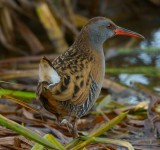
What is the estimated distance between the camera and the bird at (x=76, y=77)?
3357 mm

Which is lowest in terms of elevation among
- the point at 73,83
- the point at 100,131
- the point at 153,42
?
the point at 100,131

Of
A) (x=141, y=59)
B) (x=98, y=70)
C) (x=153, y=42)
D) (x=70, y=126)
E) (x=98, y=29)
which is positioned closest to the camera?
(x=98, y=70)

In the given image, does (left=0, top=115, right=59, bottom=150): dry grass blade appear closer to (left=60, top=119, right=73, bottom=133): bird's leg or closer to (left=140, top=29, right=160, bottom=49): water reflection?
(left=60, top=119, right=73, bottom=133): bird's leg

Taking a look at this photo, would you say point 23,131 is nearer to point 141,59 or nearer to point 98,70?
point 98,70

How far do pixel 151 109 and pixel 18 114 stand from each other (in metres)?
1.02

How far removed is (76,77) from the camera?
361cm

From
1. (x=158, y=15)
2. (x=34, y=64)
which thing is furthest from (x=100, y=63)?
(x=158, y=15)

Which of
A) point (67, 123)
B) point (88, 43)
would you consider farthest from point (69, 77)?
point (88, 43)

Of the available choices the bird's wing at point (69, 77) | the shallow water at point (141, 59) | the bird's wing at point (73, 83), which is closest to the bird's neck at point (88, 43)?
the bird's wing at point (69, 77)

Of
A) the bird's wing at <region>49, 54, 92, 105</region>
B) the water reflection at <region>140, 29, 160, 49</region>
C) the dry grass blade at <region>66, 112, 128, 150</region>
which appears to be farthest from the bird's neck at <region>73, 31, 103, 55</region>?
the water reflection at <region>140, 29, 160, 49</region>

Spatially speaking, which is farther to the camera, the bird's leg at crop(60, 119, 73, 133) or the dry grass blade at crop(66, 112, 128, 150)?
the bird's leg at crop(60, 119, 73, 133)

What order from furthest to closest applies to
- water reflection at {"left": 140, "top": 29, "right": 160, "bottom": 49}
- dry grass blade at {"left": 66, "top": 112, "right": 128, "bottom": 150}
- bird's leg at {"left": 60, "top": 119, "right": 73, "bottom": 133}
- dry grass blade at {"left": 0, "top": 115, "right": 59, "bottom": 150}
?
water reflection at {"left": 140, "top": 29, "right": 160, "bottom": 49} → bird's leg at {"left": 60, "top": 119, "right": 73, "bottom": 133} → dry grass blade at {"left": 66, "top": 112, "right": 128, "bottom": 150} → dry grass blade at {"left": 0, "top": 115, "right": 59, "bottom": 150}

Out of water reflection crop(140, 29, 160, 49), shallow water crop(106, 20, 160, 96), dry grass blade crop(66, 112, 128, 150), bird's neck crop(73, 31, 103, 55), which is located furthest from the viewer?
water reflection crop(140, 29, 160, 49)

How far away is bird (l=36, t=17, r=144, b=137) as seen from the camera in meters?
3.36
